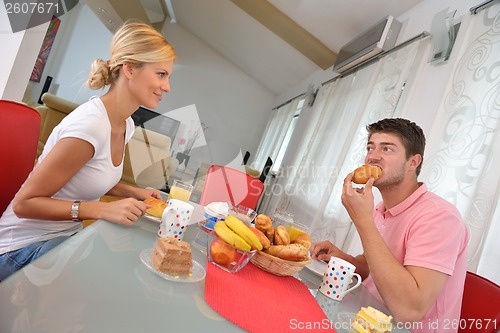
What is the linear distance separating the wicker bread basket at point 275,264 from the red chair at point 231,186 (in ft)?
3.56

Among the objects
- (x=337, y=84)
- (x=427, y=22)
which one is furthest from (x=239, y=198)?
(x=337, y=84)

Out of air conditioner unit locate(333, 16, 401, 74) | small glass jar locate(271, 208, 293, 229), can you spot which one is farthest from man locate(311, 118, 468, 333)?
air conditioner unit locate(333, 16, 401, 74)

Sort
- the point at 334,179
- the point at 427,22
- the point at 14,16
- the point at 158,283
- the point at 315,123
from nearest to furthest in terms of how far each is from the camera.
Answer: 1. the point at 158,283
2. the point at 14,16
3. the point at 427,22
4. the point at 334,179
5. the point at 315,123

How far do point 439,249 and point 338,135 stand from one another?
259cm

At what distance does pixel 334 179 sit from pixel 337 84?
1.51 meters

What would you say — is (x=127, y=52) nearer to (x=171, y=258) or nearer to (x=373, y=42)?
(x=171, y=258)

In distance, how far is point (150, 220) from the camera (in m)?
1.04

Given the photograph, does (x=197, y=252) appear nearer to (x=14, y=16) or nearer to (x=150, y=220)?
(x=150, y=220)

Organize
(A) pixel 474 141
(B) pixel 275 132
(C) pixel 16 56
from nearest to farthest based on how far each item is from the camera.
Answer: (A) pixel 474 141, (C) pixel 16 56, (B) pixel 275 132

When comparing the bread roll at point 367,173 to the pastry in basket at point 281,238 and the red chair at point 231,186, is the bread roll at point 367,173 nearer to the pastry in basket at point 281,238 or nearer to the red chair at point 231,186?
the pastry in basket at point 281,238

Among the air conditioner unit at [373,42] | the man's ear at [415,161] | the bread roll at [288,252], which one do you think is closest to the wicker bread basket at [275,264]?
the bread roll at [288,252]

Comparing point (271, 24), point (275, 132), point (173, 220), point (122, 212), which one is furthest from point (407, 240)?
point (275, 132)

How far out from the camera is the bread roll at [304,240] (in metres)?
1.02

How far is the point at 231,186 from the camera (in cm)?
208
